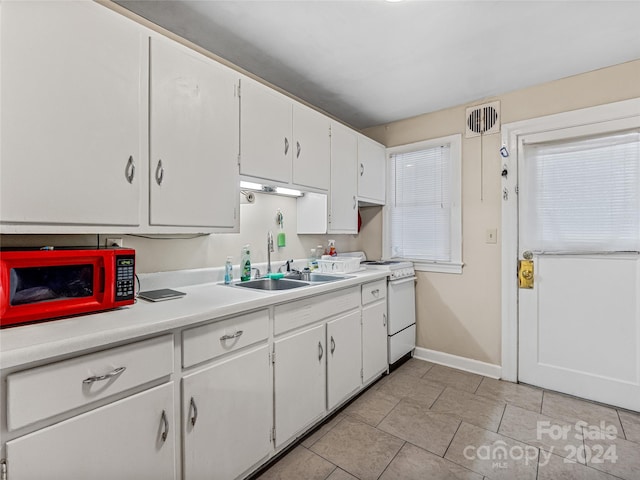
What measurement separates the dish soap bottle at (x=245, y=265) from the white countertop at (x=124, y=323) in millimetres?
353

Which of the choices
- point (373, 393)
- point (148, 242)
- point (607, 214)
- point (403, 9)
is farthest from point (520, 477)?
Answer: point (403, 9)

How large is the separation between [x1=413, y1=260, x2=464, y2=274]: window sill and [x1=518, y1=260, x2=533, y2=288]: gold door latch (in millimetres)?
474

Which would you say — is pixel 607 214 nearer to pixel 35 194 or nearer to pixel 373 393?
pixel 373 393

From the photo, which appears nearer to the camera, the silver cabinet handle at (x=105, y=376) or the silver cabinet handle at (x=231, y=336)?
the silver cabinet handle at (x=105, y=376)

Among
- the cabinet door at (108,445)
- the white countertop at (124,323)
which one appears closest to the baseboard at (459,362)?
the white countertop at (124,323)

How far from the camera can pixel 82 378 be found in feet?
3.35

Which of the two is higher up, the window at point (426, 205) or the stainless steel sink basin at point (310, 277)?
the window at point (426, 205)

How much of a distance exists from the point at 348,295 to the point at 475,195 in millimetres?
1597

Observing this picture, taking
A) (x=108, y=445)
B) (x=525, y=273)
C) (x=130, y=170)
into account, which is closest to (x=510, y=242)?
(x=525, y=273)

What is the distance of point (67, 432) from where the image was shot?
1000 millimetres

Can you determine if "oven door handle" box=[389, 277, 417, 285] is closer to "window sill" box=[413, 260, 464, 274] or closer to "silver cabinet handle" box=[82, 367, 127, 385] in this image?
"window sill" box=[413, 260, 464, 274]

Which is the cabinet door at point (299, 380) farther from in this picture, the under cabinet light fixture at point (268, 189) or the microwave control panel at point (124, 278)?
the under cabinet light fixture at point (268, 189)

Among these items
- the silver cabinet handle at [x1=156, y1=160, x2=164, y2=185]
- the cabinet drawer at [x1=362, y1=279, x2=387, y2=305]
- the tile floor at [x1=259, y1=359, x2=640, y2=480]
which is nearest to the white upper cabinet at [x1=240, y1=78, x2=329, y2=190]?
the silver cabinet handle at [x1=156, y1=160, x2=164, y2=185]

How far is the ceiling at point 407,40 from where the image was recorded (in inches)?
68.5
